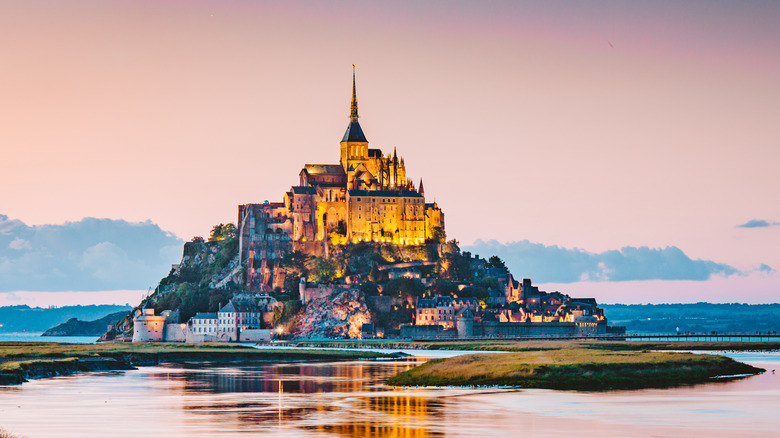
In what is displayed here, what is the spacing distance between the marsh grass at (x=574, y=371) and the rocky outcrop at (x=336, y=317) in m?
77.7

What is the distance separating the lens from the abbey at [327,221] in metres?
169

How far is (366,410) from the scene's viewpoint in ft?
172

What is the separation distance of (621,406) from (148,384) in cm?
3251

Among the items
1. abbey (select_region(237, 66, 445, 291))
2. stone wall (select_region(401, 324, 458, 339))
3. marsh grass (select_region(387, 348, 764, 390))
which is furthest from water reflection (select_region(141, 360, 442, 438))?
Answer: abbey (select_region(237, 66, 445, 291))

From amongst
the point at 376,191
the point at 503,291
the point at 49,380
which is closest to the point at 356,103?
the point at 376,191

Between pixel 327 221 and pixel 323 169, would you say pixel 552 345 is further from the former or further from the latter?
pixel 323 169

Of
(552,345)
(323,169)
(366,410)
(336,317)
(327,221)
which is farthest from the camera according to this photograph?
(323,169)

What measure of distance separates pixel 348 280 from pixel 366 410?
10805 cm

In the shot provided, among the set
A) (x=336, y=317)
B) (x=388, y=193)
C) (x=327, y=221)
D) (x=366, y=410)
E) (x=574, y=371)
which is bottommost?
(x=366, y=410)

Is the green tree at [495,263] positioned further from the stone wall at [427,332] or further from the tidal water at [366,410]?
the tidal water at [366,410]

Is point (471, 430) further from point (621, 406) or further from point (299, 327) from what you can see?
point (299, 327)

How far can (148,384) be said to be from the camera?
2768 inches

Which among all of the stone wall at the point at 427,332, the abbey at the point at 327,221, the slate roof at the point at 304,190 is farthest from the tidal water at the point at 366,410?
the slate roof at the point at 304,190

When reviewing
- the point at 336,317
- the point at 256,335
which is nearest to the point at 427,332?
the point at 336,317
